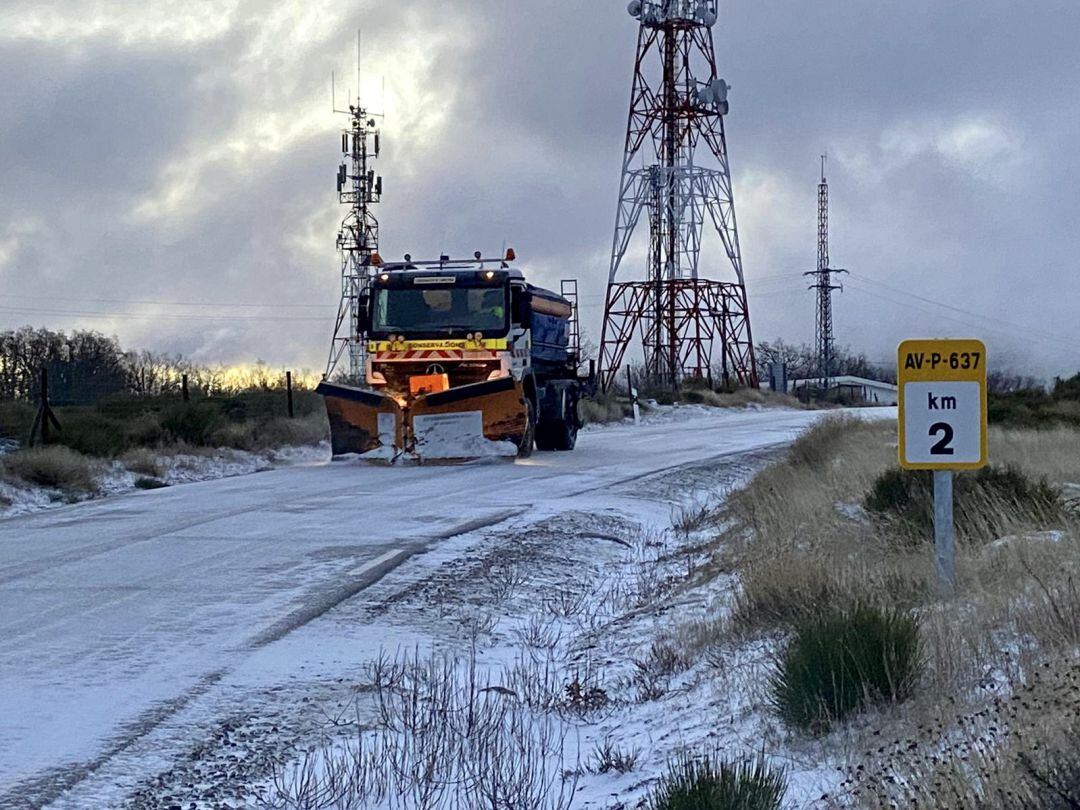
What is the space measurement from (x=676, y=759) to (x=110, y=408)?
25.1 m

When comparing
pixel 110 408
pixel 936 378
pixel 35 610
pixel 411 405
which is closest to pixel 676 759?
pixel 936 378

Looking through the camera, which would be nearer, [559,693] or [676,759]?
[676,759]

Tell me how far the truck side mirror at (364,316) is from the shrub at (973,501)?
425 inches

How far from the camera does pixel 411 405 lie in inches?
767

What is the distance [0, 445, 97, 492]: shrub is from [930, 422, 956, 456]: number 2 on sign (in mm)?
13464

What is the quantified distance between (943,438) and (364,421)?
14134 millimetres

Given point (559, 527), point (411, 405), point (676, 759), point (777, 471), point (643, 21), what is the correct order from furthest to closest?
point (643, 21)
point (411, 405)
point (777, 471)
point (559, 527)
point (676, 759)

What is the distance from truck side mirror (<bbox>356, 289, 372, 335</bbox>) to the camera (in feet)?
65.9

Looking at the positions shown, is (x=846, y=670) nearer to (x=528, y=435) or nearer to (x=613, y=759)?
(x=613, y=759)

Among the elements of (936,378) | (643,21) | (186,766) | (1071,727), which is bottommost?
(186,766)

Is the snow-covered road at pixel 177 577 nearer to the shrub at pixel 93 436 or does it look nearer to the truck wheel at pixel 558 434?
the shrub at pixel 93 436

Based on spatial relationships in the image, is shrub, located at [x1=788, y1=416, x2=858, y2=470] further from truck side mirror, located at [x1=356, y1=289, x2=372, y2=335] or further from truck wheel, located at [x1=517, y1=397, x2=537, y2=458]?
truck side mirror, located at [x1=356, y1=289, x2=372, y2=335]

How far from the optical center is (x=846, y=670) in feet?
15.7

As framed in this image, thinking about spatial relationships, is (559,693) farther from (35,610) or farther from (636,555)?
(636,555)
